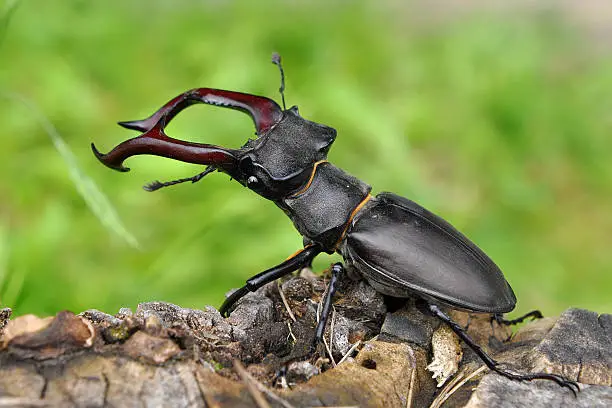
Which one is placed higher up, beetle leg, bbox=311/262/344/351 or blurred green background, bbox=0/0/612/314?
blurred green background, bbox=0/0/612/314

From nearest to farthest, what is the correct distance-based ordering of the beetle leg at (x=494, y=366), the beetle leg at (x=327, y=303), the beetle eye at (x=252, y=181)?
the beetle leg at (x=494, y=366) → the beetle leg at (x=327, y=303) → the beetle eye at (x=252, y=181)

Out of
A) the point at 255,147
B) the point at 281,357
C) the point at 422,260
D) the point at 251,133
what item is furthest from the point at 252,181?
the point at 251,133

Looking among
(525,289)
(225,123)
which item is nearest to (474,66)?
(525,289)

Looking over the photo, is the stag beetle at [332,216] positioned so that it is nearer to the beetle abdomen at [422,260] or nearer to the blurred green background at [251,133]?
the beetle abdomen at [422,260]

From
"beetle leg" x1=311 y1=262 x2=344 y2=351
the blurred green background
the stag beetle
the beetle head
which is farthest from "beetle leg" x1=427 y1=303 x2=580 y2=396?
the blurred green background

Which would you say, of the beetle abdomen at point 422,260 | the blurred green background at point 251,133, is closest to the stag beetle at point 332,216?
the beetle abdomen at point 422,260

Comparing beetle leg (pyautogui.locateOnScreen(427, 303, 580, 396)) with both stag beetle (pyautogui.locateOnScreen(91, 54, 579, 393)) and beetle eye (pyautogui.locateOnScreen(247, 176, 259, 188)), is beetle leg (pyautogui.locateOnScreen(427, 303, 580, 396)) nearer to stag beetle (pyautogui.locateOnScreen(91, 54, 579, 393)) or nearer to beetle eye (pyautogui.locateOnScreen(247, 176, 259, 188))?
stag beetle (pyautogui.locateOnScreen(91, 54, 579, 393))

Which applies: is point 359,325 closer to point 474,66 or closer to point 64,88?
point 64,88
